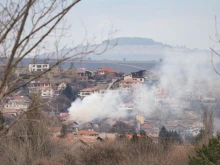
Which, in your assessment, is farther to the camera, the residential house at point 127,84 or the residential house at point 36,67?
the residential house at point 127,84

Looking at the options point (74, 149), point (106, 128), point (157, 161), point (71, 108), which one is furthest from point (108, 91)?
point (157, 161)

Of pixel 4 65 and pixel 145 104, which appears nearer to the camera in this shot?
pixel 4 65

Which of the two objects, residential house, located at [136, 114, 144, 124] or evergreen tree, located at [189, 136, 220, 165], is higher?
evergreen tree, located at [189, 136, 220, 165]

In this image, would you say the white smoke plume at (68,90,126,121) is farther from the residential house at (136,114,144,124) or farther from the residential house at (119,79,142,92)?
the residential house at (119,79,142,92)

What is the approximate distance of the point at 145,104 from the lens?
3525cm

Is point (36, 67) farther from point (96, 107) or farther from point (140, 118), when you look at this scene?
point (96, 107)

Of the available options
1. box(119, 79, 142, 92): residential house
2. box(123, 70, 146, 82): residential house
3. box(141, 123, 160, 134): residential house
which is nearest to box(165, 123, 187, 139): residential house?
box(141, 123, 160, 134): residential house

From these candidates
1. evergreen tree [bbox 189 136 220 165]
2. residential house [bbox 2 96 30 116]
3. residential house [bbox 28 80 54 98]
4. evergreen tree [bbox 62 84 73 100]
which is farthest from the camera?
evergreen tree [bbox 62 84 73 100]

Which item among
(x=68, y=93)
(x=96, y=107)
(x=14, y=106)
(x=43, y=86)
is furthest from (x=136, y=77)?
(x=43, y=86)

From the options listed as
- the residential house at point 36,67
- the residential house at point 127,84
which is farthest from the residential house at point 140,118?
the residential house at point 36,67

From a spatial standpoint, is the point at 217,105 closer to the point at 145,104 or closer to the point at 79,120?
the point at 145,104

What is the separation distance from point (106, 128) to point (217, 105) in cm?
969

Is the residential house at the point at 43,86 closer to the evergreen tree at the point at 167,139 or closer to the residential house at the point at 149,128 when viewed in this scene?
the evergreen tree at the point at 167,139

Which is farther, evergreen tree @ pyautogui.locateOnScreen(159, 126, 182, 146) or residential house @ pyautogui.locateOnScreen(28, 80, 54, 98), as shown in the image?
evergreen tree @ pyautogui.locateOnScreen(159, 126, 182, 146)
